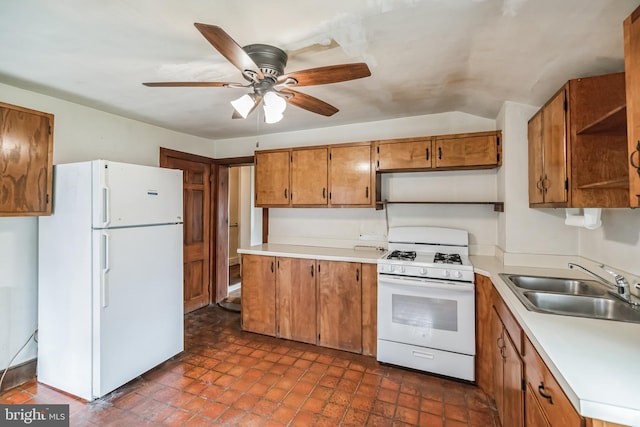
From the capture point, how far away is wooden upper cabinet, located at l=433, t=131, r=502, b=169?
8.34ft

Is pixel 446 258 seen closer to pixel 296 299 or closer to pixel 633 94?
pixel 296 299

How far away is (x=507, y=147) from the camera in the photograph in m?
2.41

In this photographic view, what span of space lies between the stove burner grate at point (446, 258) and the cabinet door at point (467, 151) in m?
0.84

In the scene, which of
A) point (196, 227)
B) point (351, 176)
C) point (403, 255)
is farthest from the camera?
point (196, 227)

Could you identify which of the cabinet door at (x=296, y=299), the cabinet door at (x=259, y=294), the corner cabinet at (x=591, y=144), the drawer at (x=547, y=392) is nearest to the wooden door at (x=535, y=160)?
the corner cabinet at (x=591, y=144)

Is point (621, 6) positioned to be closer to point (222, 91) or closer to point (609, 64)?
point (609, 64)

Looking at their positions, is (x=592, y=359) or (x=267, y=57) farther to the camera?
(x=267, y=57)

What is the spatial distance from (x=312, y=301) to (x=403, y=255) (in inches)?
39.9

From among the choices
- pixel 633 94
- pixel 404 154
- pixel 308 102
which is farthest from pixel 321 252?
pixel 633 94

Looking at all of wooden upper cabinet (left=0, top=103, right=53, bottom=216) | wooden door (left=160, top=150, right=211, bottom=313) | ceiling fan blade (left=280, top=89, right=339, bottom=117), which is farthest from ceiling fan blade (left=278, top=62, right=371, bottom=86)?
wooden door (left=160, top=150, right=211, bottom=313)

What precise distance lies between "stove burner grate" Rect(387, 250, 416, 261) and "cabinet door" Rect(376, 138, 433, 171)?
0.84 metres

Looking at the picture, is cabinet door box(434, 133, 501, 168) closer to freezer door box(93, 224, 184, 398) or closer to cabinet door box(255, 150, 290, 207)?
cabinet door box(255, 150, 290, 207)

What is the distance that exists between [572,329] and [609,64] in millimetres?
1503

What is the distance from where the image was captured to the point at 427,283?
2.37 metres
